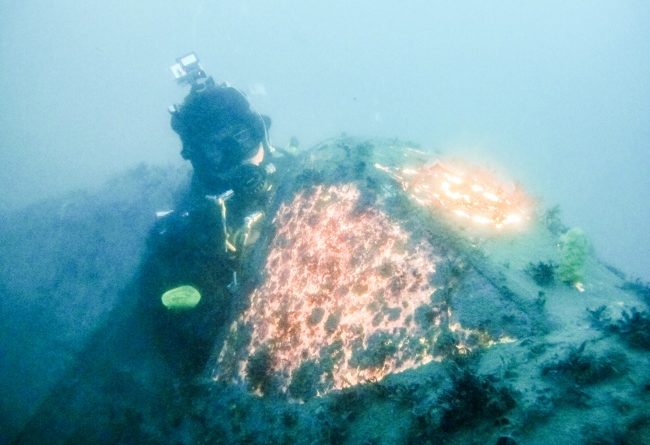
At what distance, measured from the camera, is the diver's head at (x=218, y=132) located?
33.9 ft

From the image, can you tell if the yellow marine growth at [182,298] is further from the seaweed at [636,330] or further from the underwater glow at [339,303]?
the seaweed at [636,330]

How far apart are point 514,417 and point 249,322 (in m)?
4.82

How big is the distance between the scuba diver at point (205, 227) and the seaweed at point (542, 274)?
18.1 ft

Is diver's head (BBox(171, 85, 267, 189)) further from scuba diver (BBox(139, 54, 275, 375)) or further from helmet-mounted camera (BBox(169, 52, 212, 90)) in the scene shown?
helmet-mounted camera (BBox(169, 52, 212, 90))

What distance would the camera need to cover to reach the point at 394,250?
5.56 metres

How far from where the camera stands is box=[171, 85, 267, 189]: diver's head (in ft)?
33.9

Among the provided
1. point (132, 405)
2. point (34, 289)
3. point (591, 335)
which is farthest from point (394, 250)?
point (34, 289)

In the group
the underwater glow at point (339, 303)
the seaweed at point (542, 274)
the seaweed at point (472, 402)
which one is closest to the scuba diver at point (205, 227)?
the underwater glow at point (339, 303)

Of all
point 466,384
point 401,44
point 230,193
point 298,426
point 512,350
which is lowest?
point 401,44

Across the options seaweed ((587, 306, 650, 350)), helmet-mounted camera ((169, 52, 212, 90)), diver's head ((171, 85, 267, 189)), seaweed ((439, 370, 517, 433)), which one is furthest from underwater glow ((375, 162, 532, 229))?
helmet-mounted camera ((169, 52, 212, 90))

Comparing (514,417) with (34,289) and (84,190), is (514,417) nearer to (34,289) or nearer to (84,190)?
(34,289)

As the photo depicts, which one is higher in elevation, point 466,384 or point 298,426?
point 466,384

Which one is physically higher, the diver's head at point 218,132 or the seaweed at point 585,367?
the diver's head at point 218,132

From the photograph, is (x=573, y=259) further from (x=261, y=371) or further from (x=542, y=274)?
(x=261, y=371)
